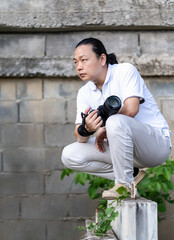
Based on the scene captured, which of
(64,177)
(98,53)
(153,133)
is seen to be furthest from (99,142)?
(64,177)

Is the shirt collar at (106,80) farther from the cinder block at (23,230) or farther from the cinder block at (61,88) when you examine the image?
the cinder block at (23,230)

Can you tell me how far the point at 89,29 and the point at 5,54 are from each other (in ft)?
2.64

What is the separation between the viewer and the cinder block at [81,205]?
14.7ft

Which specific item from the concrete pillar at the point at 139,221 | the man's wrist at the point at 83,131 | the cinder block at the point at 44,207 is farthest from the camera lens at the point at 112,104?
the cinder block at the point at 44,207

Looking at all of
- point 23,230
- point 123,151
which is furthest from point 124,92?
point 23,230

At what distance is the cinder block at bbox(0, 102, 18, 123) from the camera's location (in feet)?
14.8

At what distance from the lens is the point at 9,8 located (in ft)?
14.6

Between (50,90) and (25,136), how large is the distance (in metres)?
0.48

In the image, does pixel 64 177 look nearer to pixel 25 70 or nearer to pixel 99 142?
pixel 25 70

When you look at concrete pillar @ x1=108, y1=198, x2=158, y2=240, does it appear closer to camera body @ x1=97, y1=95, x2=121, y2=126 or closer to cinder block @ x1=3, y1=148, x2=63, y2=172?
camera body @ x1=97, y1=95, x2=121, y2=126

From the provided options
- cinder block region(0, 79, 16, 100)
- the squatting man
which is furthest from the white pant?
cinder block region(0, 79, 16, 100)

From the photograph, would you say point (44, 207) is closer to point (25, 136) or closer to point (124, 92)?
point (25, 136)

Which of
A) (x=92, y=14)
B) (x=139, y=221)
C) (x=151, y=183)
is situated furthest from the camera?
(x=92, y=14)

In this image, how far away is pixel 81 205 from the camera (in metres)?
4.50
